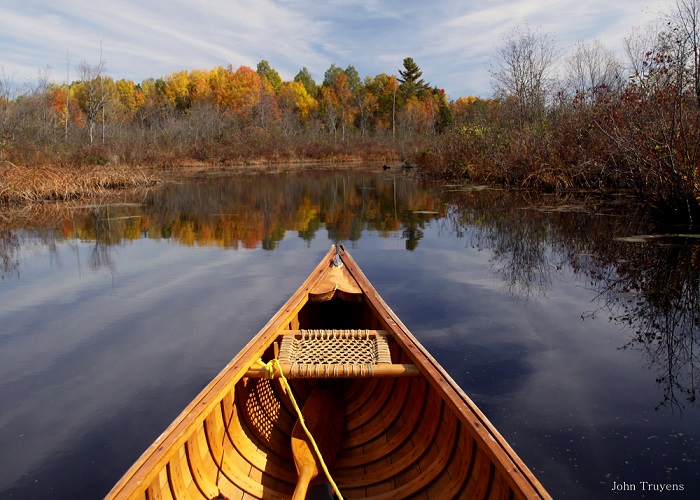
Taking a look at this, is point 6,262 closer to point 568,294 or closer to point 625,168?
point 568,294

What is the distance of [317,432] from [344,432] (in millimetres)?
352


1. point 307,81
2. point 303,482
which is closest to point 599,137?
point 303,482

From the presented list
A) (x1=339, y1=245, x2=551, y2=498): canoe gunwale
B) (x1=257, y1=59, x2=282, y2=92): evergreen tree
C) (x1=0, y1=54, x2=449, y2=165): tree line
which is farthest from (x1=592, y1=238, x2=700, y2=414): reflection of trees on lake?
(x1=257, y1=59, x2=282, y2=92): evergreen tree

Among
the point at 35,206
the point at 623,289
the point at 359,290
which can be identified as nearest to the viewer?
the point at 359,290

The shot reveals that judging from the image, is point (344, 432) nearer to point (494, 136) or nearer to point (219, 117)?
point (494, 136)

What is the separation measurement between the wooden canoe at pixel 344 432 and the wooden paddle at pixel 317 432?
1cm

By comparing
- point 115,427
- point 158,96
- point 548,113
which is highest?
Answer: point 158,96

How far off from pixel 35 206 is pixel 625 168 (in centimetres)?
1545

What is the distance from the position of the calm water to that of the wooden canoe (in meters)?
0.70

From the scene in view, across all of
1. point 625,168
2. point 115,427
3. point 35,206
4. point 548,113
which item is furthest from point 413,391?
point 548,113

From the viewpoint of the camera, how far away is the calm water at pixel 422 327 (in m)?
2.98

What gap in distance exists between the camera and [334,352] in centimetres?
322

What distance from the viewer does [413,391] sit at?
2924 mm

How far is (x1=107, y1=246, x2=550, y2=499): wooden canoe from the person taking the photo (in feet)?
6.41
